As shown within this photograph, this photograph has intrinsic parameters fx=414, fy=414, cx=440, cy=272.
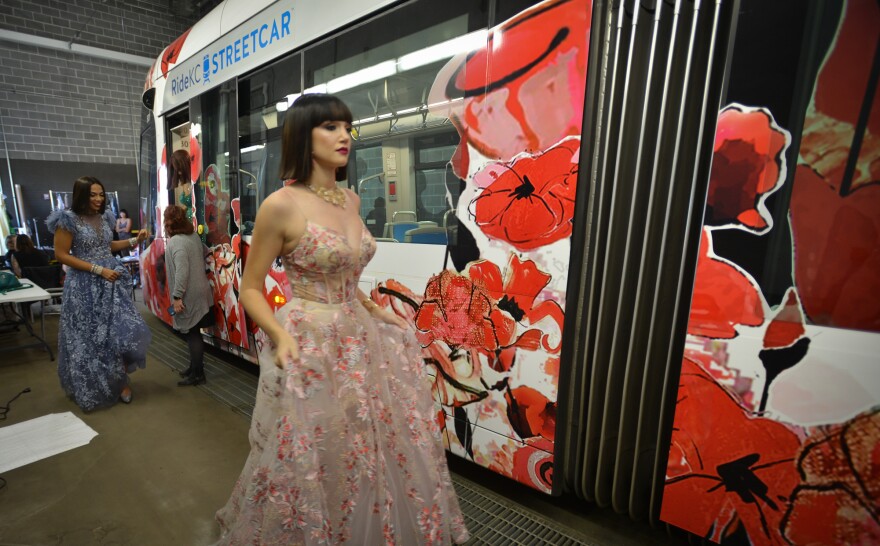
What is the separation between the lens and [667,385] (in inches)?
52.9

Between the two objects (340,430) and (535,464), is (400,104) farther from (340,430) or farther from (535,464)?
(535,464)

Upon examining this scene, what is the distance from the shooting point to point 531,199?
155cm

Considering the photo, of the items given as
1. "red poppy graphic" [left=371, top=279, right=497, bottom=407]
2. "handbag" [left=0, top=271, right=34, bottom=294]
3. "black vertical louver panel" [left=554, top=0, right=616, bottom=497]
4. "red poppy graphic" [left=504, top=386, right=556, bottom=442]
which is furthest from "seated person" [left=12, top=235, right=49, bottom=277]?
"black vertical louver panel" [left=554, top=0, right=616, bottom=497]

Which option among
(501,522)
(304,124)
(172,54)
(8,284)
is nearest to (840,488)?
(501,522)

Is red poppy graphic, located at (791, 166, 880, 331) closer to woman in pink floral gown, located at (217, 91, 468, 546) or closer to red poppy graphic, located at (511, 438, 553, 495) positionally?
red poppy graphic, located at (511, 438, 553, 495)

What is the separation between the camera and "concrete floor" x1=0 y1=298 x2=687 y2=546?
1719 millimetres

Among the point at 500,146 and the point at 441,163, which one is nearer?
the point at 500,146

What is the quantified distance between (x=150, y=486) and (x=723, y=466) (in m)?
2.46

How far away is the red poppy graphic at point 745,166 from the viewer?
1148mm

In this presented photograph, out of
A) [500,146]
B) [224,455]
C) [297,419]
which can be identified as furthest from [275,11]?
[224,455]

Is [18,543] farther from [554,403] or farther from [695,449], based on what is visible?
[695,449]

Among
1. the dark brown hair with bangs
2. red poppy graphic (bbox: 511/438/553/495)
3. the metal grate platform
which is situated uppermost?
the dark brown hair with bangs

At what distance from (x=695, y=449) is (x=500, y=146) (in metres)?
1.24

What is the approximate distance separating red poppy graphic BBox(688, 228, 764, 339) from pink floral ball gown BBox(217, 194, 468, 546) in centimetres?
92
